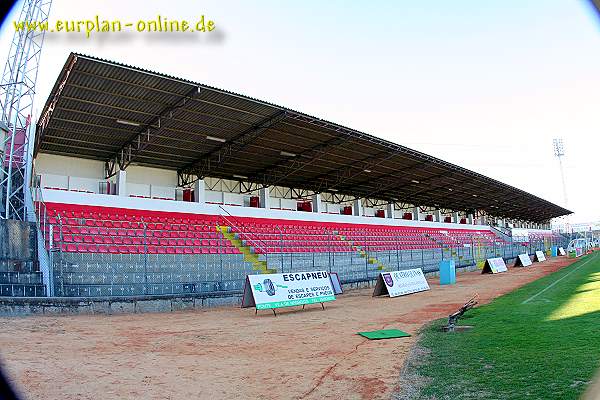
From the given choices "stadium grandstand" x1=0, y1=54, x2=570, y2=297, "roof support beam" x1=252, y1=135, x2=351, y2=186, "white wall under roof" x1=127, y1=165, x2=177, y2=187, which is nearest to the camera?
"stadium grandstand" x1=0, y1=54, x2=570, y2=297

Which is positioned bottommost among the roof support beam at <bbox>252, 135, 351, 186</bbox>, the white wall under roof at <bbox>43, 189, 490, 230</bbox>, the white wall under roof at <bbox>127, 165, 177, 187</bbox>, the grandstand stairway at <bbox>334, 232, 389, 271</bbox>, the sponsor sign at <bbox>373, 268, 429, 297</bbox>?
the sponsor sign at <bbox>373, 268, 429, 297</bbox>

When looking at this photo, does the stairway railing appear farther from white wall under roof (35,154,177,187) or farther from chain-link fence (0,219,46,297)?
chain-link fence (0,219,46,297)

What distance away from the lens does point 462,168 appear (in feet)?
146

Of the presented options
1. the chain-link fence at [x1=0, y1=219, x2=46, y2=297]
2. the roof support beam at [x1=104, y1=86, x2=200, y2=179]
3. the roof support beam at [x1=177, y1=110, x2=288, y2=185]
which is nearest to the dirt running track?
the chain-link fence at [x1=0, y1=219, x2=46, y2=297]

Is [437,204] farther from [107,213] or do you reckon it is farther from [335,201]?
[107,213]

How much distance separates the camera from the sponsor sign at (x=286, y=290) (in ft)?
52.1

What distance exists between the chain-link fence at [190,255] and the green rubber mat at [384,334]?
968 cm

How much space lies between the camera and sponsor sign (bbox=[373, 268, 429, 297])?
2111cm

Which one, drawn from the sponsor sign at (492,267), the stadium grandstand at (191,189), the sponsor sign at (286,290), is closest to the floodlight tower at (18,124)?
the stadium grandstand at (191,189)

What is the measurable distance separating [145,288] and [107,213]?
9068mm

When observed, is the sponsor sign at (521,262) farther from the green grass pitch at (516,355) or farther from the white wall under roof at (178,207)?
the green grass pitch at (516,355)

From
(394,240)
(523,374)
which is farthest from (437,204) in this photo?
(523,374)

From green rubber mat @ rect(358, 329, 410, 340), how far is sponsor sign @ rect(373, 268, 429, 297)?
9.76m

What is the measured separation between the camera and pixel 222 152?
30297 millimetres
